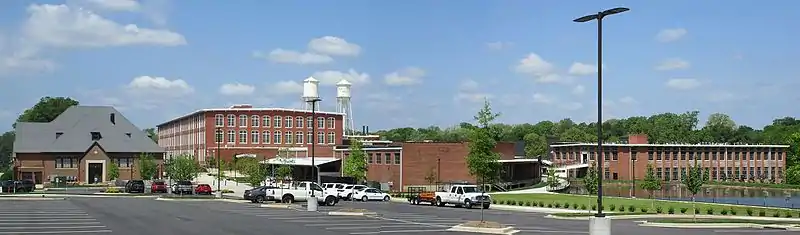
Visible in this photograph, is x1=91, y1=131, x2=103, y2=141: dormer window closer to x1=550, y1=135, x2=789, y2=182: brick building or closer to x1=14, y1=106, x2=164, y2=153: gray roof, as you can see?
x1=14, y1=106, x2=164, y2=153: gray roof

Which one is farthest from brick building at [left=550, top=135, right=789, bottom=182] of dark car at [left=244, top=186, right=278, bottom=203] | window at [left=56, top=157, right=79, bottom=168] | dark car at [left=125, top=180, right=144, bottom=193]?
dark car at [left=244, top=186, right=278, bottom=203]

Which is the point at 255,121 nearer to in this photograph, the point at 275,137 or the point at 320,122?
the point at 275,137

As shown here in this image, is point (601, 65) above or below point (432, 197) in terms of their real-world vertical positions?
above

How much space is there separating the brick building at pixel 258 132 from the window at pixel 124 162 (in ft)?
71.8

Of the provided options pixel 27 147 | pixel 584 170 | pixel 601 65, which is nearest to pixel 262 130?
pixel 27 147

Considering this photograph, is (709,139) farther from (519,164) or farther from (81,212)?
(81,212)

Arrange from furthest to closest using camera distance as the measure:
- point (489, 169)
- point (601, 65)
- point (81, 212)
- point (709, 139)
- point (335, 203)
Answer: point (709, 139) < point (489, 169) < point (335, 203) < point (81, 212) < point (601, 65)

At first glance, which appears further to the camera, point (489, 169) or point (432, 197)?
point (489, 169)

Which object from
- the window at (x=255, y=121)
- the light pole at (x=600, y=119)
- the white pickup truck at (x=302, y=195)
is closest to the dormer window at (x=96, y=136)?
the window at (x=255, y=121)

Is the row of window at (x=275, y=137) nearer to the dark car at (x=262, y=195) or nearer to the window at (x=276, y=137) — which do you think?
the window at (x=276, y=137)

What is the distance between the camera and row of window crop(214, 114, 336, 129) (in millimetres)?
138875

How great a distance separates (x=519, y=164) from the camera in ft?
337

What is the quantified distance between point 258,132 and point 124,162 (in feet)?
108

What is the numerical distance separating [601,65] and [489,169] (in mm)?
45879
